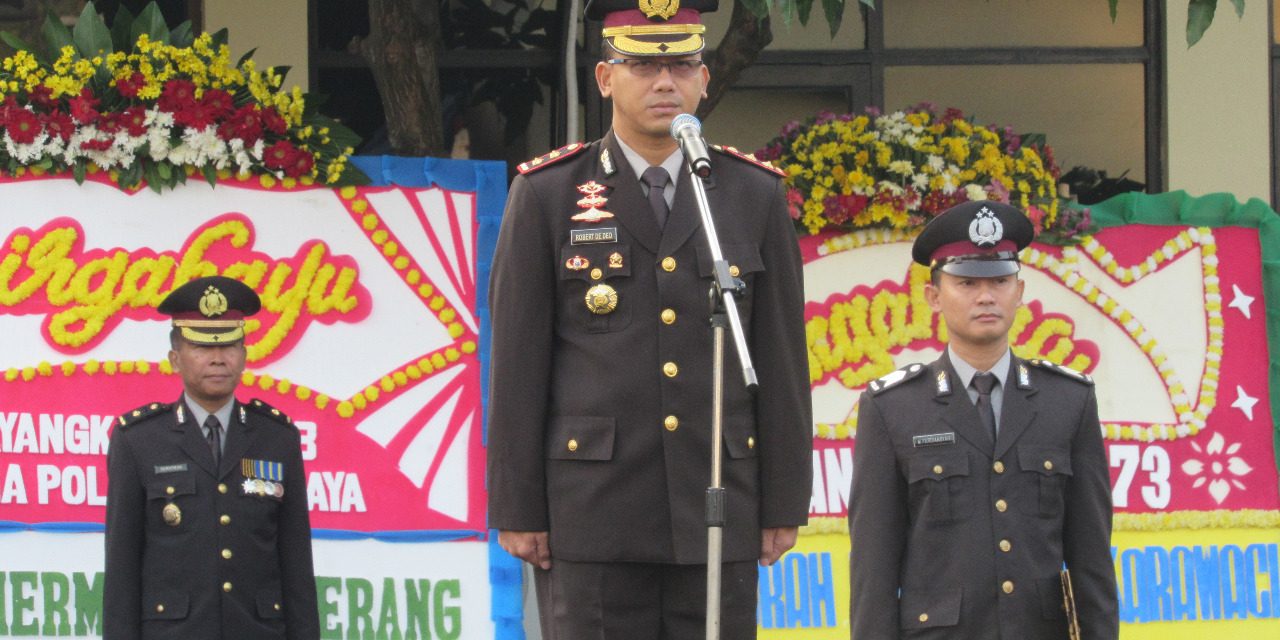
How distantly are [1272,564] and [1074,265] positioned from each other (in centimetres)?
127

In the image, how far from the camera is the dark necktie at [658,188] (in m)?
3.83

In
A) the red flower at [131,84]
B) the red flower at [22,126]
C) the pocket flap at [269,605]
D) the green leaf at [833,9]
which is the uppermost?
the green leaf at [833,9]

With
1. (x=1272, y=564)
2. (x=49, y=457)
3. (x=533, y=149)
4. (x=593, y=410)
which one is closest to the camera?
(x=593, y=410)

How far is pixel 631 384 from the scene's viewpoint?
3.71 metres

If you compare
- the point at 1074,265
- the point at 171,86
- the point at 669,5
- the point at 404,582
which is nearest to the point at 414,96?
the point at 171,86

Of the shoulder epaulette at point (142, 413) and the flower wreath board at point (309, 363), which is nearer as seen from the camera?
the shoulder epaulette at point (142, 413)

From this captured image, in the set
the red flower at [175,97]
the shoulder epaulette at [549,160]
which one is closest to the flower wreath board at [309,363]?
the red flower at [175,97]

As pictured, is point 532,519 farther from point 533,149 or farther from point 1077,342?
point 533,149

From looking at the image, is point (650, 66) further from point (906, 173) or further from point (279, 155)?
point (906, 173)

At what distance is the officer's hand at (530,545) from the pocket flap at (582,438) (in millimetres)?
168

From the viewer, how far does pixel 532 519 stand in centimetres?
375

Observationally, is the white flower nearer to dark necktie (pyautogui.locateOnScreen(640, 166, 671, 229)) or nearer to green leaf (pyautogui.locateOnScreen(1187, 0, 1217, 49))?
green leaf (pyautogui.locateOnScreen(1187, 0, 1217, 49))

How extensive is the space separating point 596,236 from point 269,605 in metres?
2.05

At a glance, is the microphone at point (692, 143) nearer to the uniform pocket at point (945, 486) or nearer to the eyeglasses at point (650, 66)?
the eyeglasses at point (650, 66)
